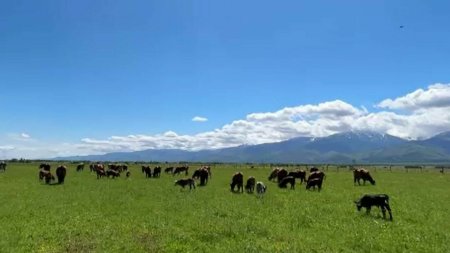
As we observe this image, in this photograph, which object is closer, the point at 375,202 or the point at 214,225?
the point at 214,225

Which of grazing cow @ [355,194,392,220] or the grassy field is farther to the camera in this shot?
grazing cow @ [355,194,392,220]

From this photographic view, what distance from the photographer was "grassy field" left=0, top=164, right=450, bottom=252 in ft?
60.4

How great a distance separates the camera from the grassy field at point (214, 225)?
18422 mm

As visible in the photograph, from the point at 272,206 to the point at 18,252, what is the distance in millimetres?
16809

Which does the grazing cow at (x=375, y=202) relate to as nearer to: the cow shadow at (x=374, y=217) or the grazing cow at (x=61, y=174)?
the cow shadow at (x=374, y=217)

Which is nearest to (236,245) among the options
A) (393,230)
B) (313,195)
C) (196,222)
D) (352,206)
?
(196,222)

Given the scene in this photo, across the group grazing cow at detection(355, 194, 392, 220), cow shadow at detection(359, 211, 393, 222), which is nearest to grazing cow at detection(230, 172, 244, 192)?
grazing cow at detection(355, 194, 392, 220)

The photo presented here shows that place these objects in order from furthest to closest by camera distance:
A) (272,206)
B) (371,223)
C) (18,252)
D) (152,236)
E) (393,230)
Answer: (272,206), (371,223), (393,230), (152,236), (18,252)

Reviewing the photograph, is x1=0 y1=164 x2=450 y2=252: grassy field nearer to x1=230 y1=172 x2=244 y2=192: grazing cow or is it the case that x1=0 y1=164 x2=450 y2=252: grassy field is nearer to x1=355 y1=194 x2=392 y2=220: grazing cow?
x1=355 y1=194 x2=392 y2=220: grazing cow

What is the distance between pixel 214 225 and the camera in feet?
73.8

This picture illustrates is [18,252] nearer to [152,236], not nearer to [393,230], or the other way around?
[152,236]

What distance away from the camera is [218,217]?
25328mm

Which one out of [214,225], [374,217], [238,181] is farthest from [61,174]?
[374,217]

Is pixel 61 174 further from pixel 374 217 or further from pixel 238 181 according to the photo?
pixel 374 217
